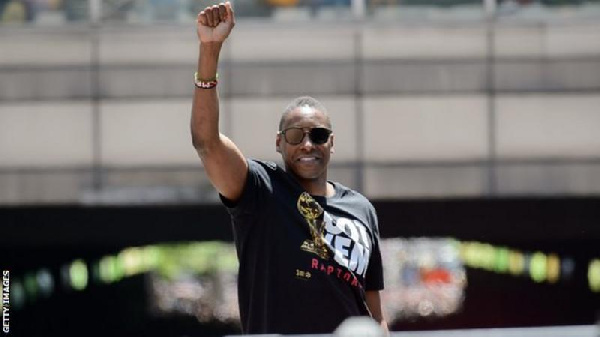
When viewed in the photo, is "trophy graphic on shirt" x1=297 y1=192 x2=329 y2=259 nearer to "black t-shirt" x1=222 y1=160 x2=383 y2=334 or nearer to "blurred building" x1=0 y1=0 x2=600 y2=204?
"black t-shirt" x1=222 y1=160 x2=383 y2=334

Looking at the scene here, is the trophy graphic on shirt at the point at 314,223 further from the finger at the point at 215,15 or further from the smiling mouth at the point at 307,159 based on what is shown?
the finger at the point at 215,15

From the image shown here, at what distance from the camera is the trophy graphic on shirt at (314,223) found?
301 centimetres

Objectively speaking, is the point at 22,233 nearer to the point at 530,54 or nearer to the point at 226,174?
the point at 530,54

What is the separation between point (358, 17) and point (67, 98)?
307cm

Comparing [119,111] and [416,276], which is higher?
[119,111]

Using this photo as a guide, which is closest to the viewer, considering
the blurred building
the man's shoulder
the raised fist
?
the raised fist

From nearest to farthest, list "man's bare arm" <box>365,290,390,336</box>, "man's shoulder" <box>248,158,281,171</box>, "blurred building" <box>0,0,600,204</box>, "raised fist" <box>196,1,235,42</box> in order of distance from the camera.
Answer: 1. "raised fist" <box>196,1,235,42</box>
2. "man's shoulder" <box>248,158,281,171</box>
3. "man's bare arm" <box>365,290,390,336</box>
4. "blurred building" <box>0,0,600,204</box>

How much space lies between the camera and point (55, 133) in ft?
38.5

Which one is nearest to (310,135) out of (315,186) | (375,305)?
(315,186)

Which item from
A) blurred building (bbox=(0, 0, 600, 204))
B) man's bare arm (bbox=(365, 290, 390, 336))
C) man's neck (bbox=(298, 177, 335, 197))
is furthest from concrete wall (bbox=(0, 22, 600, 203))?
man's neck (bbox=(298, 177, 335, 197))

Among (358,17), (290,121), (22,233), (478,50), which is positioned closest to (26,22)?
(22,233)

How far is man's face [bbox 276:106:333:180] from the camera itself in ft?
10.4

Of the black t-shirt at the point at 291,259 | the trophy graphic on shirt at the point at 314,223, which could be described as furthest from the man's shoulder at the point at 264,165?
the trophy graphic on shirt at the point at 314,223

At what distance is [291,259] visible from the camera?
2986 millimetres
